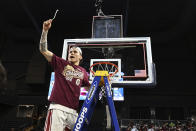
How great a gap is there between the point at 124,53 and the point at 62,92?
6.24 ft

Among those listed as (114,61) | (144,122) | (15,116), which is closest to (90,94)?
(114,61)

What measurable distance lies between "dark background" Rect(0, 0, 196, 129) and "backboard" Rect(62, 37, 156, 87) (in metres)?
4.54

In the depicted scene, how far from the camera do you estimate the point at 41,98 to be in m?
9.50

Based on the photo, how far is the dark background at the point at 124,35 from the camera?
301 inches

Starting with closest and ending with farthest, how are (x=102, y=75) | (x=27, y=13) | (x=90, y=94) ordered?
(x=90, y=94) → (x=102, y=75) → (x=27, y=13)

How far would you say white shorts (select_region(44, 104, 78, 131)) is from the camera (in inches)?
62.7

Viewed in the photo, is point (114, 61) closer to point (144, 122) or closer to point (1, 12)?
point (144, 122)

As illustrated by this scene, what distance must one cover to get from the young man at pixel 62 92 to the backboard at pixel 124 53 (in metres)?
1.14

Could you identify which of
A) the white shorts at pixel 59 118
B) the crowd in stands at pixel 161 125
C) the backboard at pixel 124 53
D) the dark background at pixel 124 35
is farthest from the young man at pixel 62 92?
the crowd in stands at pixel 161 125

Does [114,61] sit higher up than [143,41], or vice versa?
[143,41]

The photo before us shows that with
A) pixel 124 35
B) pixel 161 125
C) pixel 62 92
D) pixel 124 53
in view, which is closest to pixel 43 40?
pixel 62 92

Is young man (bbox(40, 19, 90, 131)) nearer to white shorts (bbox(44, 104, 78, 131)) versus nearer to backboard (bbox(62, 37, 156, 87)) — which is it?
white shorts (bbox(44, 104, 78, 131))

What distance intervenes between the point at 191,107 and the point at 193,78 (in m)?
1.59

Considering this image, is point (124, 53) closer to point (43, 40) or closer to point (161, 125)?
point (43, 40)
